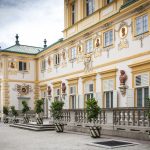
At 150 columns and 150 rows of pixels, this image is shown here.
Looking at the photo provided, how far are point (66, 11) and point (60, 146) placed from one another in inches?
710

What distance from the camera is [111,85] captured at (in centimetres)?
2097

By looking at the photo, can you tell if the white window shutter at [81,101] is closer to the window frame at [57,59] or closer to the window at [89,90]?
the window at [89,90]

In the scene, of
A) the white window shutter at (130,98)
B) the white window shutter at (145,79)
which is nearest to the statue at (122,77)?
the white window shutter at (130,98)

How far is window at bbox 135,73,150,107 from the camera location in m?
17.9

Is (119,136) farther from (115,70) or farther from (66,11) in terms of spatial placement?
(66,11)

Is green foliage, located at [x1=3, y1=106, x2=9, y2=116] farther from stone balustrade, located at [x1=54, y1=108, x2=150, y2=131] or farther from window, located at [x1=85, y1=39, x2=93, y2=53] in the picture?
stone balustrade, located at [x1=54, y1=108, x2=150, y2=131]

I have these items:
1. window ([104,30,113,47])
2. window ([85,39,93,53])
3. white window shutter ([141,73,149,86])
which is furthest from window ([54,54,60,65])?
white window shutter ([141,73,149,86])

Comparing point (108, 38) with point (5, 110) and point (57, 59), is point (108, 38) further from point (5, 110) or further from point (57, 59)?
point (5, 110)

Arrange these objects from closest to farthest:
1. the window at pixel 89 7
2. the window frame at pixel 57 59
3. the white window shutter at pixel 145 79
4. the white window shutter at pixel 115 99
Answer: the white window shutter at pixel 145 79
the white window shutter at pixel 115 99
the window at pixel 89 7
the window frame at pixel 57 59

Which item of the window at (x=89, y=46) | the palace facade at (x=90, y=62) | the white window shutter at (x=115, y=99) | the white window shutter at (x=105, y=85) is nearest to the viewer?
the palace facade at (x=90, y=62)

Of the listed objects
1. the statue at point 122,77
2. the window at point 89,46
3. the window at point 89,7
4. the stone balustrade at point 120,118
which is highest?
the window at point 89,7

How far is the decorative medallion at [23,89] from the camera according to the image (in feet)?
111

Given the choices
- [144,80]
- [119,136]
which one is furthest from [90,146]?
[144,80]

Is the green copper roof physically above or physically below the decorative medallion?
above
